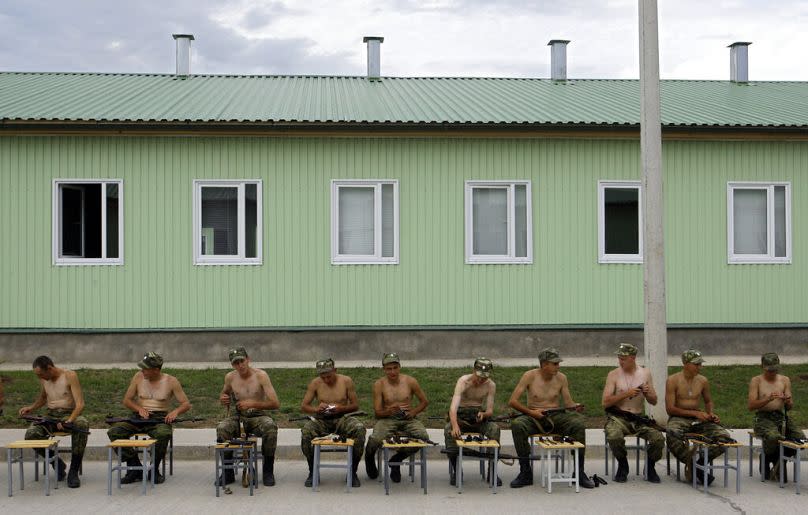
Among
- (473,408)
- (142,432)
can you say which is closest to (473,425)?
(473,408)

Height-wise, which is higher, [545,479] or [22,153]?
[22,153]

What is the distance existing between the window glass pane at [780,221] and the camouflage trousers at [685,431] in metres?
9.16

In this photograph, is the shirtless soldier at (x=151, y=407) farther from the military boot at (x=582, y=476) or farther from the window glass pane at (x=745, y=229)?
the window glass pane at (x=745, y=229)

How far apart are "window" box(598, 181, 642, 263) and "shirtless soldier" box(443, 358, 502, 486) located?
8.45 metres

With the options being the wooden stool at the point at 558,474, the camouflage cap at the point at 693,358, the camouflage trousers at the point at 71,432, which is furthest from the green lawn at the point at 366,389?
the camouflage trousers at the point at 71,432

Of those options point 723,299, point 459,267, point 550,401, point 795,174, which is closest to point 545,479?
point 550,401

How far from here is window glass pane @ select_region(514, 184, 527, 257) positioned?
18484 millimetres

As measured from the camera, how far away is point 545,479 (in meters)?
10.4

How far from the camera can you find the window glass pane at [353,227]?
18.3m

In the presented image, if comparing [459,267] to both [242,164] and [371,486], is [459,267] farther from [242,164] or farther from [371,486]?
[371,486]

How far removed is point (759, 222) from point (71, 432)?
13.6 m

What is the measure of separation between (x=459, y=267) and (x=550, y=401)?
7.66 metres

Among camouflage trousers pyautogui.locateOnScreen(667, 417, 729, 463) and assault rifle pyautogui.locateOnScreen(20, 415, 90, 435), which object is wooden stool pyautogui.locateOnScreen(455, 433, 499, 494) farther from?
assault rifle pyautogui.locateOnScreen(20, 415, 90, 435)

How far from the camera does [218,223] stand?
18203mm
